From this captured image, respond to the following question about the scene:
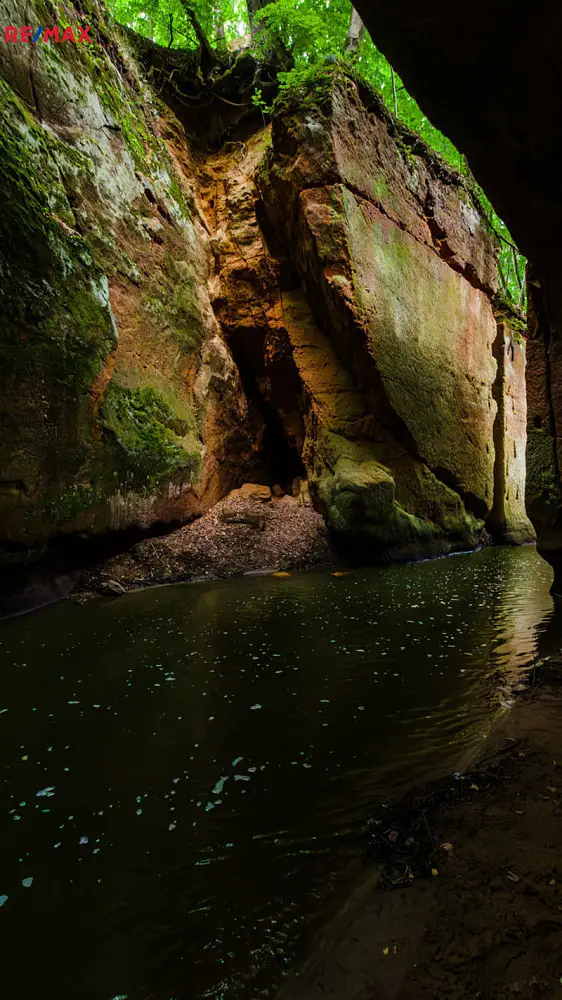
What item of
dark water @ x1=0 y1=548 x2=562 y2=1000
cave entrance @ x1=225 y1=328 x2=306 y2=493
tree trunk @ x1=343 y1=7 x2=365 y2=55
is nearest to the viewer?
dark water @ x1=0 y1=548 x2=562 y2=1000

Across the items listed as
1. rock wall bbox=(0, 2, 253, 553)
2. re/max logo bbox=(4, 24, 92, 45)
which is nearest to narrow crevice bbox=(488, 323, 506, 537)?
rock wall bbox=(0, 2, 253, 553)

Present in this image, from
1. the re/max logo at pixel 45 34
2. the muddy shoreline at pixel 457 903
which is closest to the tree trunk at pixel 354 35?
the re/max logo at pixel 45 34

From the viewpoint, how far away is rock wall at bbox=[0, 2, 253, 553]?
20.8 feet

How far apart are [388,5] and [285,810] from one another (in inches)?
139

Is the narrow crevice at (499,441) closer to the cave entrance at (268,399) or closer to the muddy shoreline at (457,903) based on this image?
the cave entrance at (268,399)

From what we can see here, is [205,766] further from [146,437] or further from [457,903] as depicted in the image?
[146,437]

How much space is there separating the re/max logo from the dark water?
8959 millimetres

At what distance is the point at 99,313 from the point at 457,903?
26.4ft

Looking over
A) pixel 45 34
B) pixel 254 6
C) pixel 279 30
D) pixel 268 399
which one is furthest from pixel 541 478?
pixel 254 6

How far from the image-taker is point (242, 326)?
12.5 metres

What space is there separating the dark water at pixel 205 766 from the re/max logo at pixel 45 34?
8.96 m

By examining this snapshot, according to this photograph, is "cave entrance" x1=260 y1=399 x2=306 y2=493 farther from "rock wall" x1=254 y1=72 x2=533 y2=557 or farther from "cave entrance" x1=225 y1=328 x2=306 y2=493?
"rock wall" x1=254 y1=72 x2=533 y2=557

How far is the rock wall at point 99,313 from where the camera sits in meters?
6.35

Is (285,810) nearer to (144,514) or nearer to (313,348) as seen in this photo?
(144,514)
